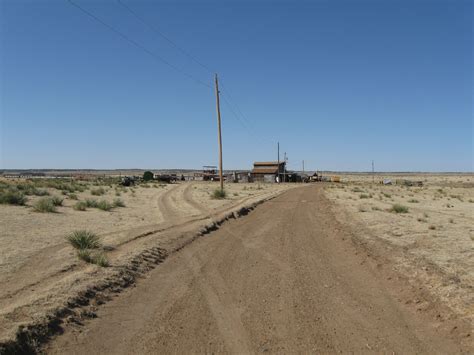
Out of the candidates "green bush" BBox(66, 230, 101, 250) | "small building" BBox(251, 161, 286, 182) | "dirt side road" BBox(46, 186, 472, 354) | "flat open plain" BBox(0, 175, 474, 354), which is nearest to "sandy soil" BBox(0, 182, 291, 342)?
"flat open plain" BBox(0, 175, 474, 354)

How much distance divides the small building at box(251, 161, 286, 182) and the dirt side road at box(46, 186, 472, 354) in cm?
9860

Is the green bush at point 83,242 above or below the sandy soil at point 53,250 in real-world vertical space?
above

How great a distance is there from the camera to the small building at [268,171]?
110812mm

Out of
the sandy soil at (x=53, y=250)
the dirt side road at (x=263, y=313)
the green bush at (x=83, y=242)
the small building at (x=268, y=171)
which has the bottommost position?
the dirt side road at (x=263, y=313)

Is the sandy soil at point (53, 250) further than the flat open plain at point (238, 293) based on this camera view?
Yes

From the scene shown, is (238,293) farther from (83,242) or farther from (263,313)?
(83,242)

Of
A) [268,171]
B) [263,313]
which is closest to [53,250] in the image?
[263,313]

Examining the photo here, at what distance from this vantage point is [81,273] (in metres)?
9.12

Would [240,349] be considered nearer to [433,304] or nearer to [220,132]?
[433,304]

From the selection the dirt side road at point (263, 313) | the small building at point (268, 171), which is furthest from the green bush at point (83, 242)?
the small building at point (268, 171)

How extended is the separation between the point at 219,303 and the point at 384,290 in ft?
12.1

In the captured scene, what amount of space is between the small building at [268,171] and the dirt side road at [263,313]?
98.6 metres

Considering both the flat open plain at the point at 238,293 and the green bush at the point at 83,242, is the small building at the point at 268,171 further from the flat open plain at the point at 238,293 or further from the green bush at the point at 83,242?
the green bush at the point at 83,242

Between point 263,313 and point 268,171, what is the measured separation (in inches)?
4121
